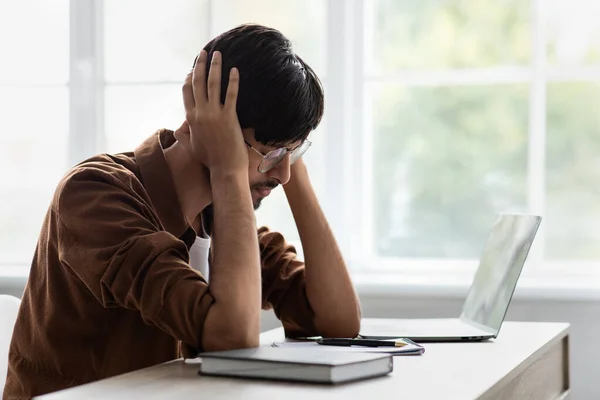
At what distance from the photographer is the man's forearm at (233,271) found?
52.6 inches

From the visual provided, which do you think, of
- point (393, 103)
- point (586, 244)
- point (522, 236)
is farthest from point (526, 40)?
point (522, 236)

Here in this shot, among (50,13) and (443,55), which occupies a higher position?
(50,13)

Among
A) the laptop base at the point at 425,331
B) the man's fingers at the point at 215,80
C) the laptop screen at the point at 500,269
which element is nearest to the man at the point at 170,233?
the man's fingers at the point at 215,80

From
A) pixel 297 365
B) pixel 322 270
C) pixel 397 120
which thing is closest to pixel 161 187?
pixel 322 270

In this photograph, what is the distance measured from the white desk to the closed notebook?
0.05ft

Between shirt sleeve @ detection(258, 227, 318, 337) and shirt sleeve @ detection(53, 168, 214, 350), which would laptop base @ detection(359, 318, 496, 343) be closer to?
shirt sleeve @ detection(258, 227, 318, 337)

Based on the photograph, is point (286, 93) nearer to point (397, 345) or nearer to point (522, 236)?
point (397, 345)

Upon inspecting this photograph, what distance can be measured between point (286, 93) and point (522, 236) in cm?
61

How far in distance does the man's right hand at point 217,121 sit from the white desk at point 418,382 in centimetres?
33

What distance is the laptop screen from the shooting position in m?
1.76

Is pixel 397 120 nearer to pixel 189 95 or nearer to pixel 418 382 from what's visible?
pixel 189 95

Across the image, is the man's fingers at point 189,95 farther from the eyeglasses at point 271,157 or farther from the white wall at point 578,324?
the white wall at point 578,324

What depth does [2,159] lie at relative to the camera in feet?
9.81

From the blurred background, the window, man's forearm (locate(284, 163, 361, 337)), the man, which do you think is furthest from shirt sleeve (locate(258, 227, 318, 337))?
the window
